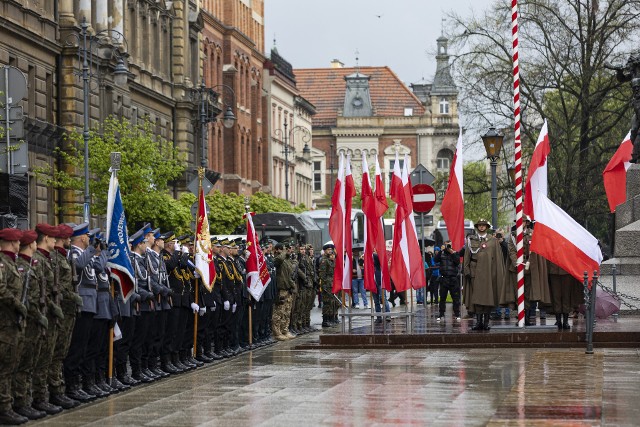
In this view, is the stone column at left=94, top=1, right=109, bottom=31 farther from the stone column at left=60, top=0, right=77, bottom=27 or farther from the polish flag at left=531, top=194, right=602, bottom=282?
the polish flag at left=531, top=194, right=602, bottom=282

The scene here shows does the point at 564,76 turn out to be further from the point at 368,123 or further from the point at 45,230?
the point at 368,123

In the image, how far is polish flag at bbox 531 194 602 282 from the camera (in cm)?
2405

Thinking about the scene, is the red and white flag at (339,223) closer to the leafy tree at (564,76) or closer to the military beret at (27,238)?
the military beret at (27,238)

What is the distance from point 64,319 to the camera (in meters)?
16.6

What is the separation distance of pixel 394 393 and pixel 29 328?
3.99 metres

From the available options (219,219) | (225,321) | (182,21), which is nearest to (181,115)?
(182,21)

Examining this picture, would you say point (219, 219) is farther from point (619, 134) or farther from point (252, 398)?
point (252, 398)

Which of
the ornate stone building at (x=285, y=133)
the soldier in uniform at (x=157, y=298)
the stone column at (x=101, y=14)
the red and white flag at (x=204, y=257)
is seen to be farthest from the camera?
the ornate stone building at (x=285, y=133)

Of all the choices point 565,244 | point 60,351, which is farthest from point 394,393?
point 565,244

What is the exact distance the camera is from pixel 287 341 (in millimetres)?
29094

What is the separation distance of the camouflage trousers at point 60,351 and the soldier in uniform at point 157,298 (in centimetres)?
314

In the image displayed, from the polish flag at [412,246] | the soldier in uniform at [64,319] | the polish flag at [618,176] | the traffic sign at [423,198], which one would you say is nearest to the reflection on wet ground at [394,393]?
the soldier in uniform at [64,319]

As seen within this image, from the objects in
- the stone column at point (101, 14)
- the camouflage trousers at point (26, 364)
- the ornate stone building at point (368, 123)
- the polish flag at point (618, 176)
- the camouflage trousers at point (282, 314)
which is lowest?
the camouflage trousers at point (26, 364)

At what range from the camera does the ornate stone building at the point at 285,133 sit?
322 ft
